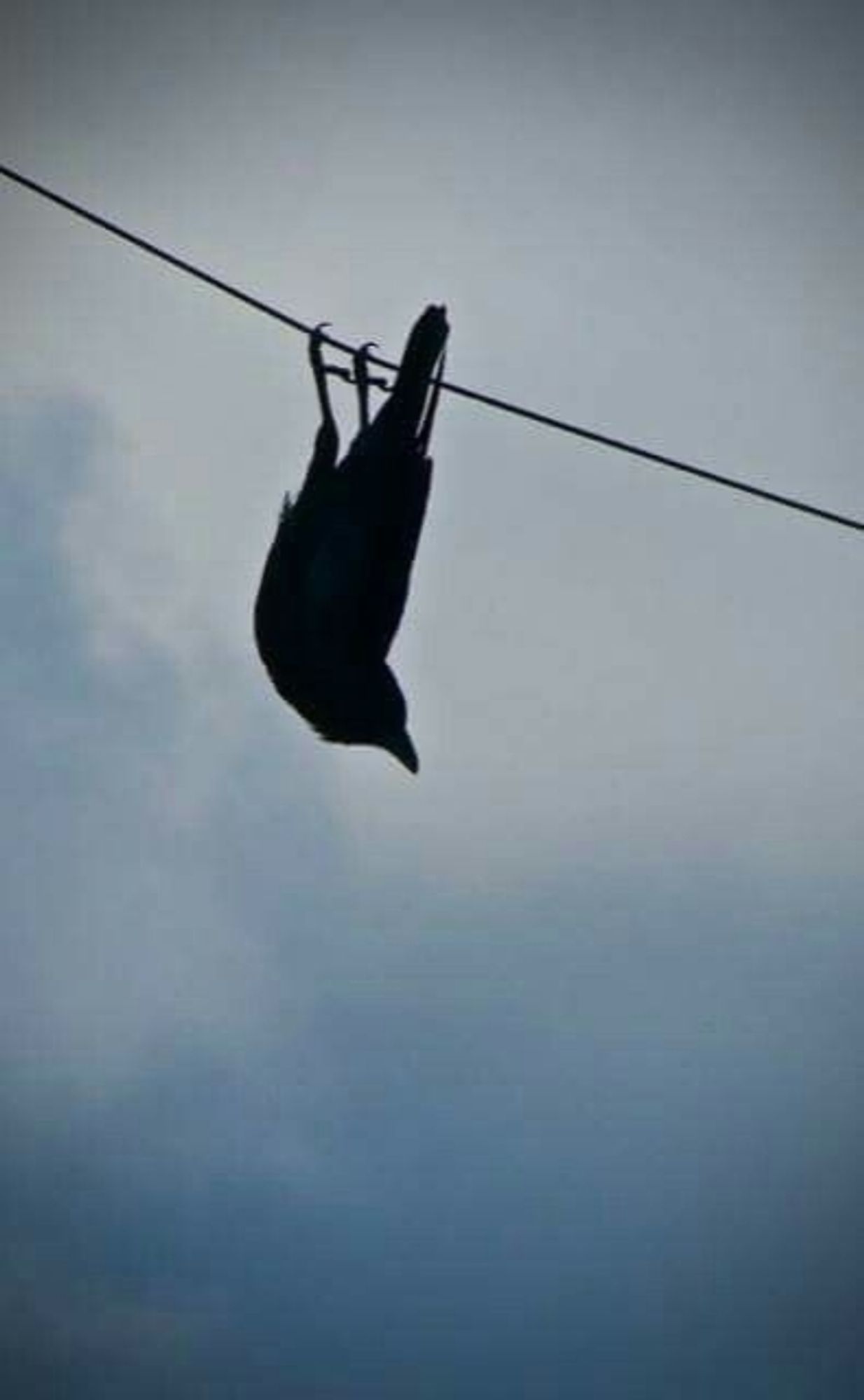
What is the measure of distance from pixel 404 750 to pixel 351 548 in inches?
65.9

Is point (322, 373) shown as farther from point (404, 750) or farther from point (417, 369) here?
point (404, 750)

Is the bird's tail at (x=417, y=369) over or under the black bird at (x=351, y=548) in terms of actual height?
over

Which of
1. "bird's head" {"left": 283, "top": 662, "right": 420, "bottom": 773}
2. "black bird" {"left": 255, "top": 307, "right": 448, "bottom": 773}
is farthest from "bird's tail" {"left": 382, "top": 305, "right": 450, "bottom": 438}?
"bird's head" {"left": 283, "top": 662, "right": 420, "bottom": 773}

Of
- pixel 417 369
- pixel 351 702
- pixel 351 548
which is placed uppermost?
pixel 417 369

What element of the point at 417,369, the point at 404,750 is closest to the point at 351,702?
the point at 404,750

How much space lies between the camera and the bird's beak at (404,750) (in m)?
9.48

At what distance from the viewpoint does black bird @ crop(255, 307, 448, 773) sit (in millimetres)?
7836

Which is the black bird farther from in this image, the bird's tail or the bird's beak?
the bird's beak

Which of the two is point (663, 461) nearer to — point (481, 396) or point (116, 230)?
point (481, 396)

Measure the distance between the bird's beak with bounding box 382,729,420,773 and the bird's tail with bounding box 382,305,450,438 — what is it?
6.84 ft

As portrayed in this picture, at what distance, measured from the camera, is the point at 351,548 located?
820cm

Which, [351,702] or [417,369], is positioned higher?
[417,369]

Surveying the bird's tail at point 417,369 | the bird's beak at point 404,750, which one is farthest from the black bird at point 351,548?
the bird's beak at point 404,750

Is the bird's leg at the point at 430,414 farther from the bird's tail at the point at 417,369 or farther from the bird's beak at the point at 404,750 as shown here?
the bird's beak at the point at 404,750
